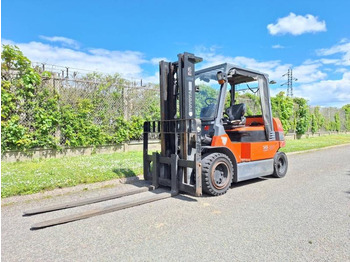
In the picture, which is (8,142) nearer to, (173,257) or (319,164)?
(173,257)

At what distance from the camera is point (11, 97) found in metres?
7.83

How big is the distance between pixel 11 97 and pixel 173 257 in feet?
24.8

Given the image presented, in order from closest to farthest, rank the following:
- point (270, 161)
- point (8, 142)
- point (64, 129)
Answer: point (270, 161) < point (8, 142) < point (64, 129)

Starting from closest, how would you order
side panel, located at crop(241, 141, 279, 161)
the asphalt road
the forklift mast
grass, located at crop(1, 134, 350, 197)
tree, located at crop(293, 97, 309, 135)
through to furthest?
the asphalt road < the forklift mast < grass, located at crop(1, 134, 350, 197) < side panel, located at crop(241, 141, 279, 161) < tree, located at crop(293, 97, 309, 135)

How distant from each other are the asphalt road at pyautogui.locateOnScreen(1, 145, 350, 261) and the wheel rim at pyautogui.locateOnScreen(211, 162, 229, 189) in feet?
1.02

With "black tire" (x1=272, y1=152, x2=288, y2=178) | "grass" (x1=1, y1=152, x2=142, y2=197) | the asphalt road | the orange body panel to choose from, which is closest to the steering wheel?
the orange body panel

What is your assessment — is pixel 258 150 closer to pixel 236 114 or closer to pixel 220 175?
pixel 236 114

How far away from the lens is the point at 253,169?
6.05m

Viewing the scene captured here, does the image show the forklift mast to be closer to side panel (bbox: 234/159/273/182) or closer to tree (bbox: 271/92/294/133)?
side panel (bbox: 234/159/273/182)

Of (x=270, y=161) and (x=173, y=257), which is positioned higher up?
(x=270, y=161)

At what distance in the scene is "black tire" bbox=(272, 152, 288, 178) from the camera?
6.84 meters

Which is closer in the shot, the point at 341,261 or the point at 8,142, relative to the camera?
the point at 341,261

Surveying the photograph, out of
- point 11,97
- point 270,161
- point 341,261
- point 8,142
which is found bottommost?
point 341,261

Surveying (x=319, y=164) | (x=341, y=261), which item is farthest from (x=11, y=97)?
(x=319, y=164)
